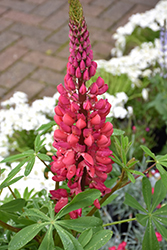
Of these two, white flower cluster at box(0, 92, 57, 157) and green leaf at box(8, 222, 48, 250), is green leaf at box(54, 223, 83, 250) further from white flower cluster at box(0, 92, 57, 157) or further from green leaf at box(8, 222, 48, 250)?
white flower cluster at box(0, 92, 57, 157)

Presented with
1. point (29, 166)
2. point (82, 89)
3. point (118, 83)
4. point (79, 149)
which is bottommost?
point (118, 83)

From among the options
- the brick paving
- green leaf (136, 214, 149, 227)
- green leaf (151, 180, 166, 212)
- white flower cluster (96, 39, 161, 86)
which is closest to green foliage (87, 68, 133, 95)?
white flower cluster (96, 39, 161, 86)

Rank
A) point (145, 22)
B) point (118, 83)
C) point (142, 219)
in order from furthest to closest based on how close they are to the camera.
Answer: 1. point (145, 22)
2. point (118, 83)
3. point (142, 219)

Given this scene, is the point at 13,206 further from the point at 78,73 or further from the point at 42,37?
the point at 42,37

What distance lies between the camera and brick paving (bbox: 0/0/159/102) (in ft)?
10.2

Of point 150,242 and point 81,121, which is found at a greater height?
point 81,121

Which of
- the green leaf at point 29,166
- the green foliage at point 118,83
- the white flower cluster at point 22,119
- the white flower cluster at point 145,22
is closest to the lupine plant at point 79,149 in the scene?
the green leaf at point 29,166

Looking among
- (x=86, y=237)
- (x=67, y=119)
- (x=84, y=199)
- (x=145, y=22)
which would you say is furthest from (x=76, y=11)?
(x=145, y=22)

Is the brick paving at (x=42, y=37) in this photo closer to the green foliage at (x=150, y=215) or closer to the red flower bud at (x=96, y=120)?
the green foliage at (x=150, y=215)

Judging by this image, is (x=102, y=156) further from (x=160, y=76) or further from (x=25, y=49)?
(x=25, y=49)

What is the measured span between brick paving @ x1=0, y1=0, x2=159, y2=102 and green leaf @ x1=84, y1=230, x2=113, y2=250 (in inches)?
86.9

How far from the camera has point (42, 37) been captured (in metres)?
3.62

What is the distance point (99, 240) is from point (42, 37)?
315 cm

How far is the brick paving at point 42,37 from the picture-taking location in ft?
10.2
